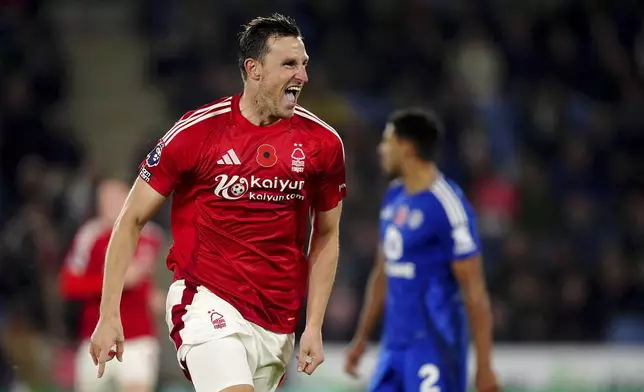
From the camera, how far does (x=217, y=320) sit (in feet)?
16.2

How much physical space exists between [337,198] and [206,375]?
1.00 meters

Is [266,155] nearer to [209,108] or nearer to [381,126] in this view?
[209,108]

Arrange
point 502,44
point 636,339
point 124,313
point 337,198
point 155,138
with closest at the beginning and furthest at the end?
point 337,198
point 124,313
point 636,339
point 155,138
point 502,44

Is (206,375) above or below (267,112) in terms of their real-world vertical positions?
below

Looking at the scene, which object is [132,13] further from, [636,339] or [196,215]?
[196,215]

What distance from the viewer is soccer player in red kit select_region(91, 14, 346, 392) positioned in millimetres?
4926

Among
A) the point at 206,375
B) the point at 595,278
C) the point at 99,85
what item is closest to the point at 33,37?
the point at 99,85

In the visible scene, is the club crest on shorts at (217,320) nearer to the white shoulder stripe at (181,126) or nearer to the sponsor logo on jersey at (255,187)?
the sponsor logo on jersey at (255,187)

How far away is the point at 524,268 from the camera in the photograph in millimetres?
12344

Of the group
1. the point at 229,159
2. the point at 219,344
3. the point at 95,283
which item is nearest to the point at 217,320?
the point at 219,344

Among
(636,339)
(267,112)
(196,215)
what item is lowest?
(636,339)

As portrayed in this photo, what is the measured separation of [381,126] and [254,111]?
27.5ft

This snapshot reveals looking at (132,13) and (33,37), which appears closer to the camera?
(33,37)

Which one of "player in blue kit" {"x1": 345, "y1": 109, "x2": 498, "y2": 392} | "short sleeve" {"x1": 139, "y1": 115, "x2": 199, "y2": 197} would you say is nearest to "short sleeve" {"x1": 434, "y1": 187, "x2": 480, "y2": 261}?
"player in blue kit" {"x1": 345, "y1": 109, "x2": 498, "y2": 392}
